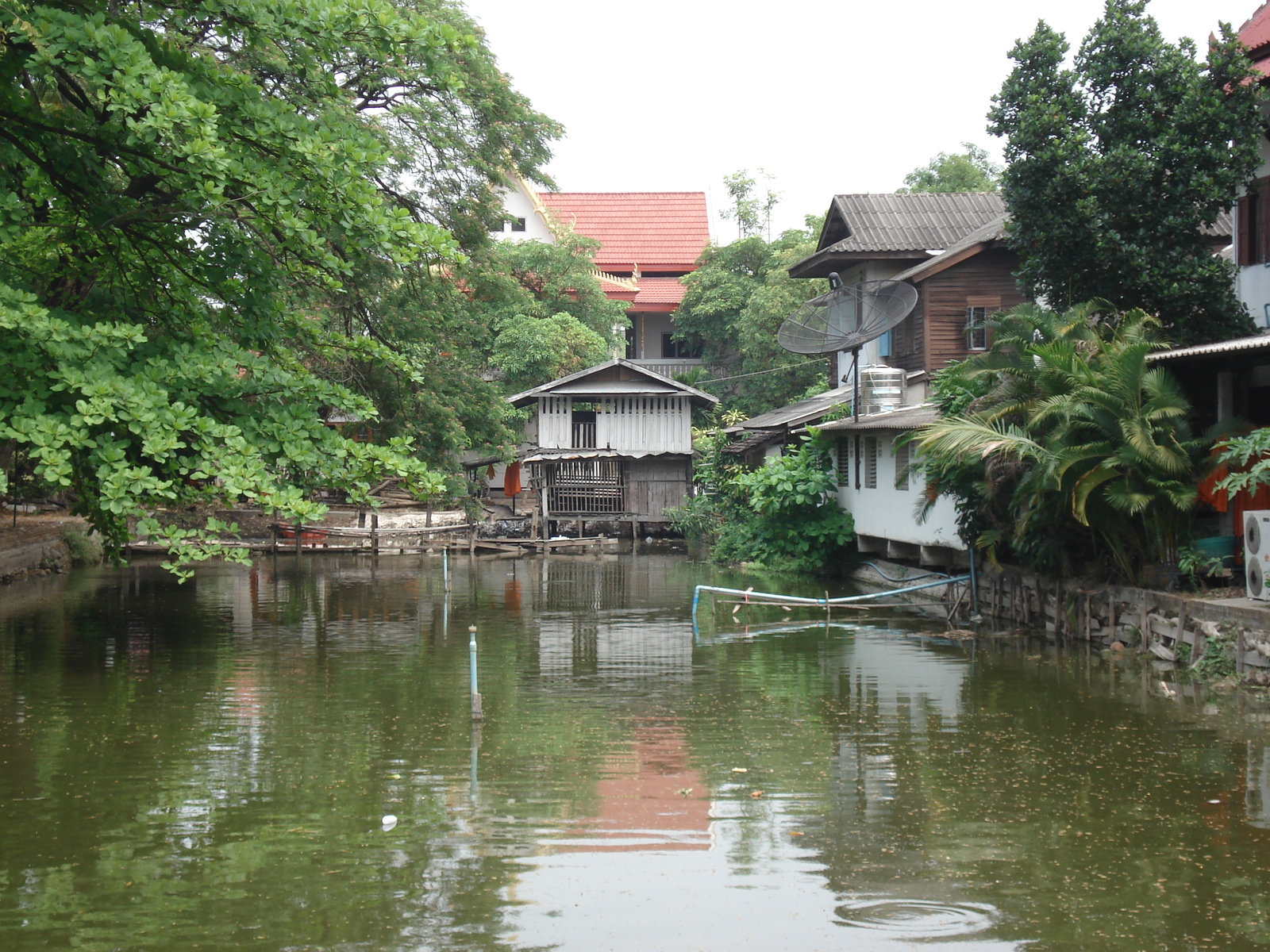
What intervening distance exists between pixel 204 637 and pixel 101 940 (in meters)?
12.5

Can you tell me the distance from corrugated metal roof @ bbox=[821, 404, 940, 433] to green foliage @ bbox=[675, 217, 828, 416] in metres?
11.1

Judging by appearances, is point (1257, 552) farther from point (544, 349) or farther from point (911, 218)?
point (544, 349)

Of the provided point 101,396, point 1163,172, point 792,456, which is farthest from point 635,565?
point 101,396

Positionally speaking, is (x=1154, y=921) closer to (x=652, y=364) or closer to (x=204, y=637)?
(x=204, y=637)

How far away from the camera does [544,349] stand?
37.9 meters

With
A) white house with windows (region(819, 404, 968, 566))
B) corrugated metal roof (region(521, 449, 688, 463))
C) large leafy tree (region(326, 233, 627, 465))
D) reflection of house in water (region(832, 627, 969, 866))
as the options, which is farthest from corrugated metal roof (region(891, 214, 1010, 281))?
corrugated metal roof (region(521, 449, 688, 463))

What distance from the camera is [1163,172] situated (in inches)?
704

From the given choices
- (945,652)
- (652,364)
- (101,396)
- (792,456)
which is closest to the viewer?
(101,396)

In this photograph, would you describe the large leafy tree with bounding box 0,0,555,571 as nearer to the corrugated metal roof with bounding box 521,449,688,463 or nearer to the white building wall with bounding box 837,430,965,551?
the white building wall with bounding box 837,430,965,551

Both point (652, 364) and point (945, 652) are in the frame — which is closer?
point (945, 652)

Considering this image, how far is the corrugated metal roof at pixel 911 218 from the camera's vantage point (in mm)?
29062

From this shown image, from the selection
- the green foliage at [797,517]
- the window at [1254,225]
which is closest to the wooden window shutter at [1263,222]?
the window at [1254,225]

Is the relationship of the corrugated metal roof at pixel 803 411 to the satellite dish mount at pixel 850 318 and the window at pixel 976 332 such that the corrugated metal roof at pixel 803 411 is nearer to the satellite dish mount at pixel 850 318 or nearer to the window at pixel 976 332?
the satellite dish mount at pixel 850 318

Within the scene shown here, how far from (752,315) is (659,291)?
8479mm
